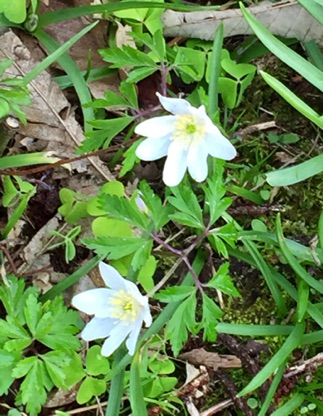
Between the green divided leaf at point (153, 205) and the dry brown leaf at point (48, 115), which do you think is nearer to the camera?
the green divided leaf at point (153, 205)

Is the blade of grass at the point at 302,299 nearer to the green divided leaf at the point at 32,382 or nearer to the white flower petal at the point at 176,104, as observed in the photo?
the white flower petal at the point at 176,104

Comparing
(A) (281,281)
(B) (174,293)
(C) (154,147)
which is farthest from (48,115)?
(A) (281,281)

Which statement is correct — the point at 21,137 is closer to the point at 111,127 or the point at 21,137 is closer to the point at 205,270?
the point at 111,127

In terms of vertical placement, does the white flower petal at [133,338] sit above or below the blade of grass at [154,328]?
above

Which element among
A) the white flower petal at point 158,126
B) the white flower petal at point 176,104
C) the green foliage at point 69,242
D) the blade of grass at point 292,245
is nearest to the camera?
the white flower petal at point 176,104

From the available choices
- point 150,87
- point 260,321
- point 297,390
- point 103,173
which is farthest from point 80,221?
point 297,390

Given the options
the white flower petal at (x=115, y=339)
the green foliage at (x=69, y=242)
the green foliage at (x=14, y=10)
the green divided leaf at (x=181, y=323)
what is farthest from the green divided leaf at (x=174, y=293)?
the green foliage at (x=14, y=10)
